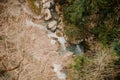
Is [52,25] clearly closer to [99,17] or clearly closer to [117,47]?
[99,17]

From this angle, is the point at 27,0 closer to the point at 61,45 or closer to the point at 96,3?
the point at 61,45

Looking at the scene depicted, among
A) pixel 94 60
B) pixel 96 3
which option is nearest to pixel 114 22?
pixel 96 3

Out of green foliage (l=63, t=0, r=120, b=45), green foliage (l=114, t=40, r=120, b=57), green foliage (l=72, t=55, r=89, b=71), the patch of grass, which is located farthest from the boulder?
green foliage (l=114, t=40, r=120, b=57)

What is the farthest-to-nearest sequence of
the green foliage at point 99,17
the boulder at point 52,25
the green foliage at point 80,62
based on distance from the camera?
the boulder at point 52,25, the green foliage at point 99,17, the green foliage at point 80,62

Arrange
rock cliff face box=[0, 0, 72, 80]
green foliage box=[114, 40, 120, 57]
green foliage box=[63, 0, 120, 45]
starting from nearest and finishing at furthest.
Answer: green foliage box=[114, 40, 120, 57]
green foliage box=[63, 0, 120, 45]
rock cliff face box=[0, 0, 72, 80]

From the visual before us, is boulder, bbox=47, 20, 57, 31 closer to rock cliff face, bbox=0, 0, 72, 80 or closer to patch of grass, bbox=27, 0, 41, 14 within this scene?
rock cliff face, bbox=0, 0, 72, 80

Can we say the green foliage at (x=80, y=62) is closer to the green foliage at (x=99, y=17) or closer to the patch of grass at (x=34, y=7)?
the green foliage at (x=99, y=17)

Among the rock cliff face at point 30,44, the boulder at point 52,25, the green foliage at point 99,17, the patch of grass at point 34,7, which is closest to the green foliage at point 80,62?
the green foliage at point 99,17

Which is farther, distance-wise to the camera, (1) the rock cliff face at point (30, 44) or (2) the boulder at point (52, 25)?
(2) the boulder at point (52, 25)
